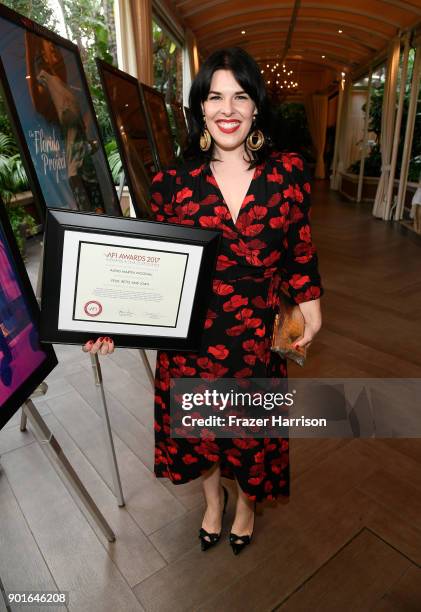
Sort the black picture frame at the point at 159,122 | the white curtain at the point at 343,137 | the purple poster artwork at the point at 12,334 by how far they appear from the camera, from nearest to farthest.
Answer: the purple poster artwork at the point at 12,334 → the black picture frame at the point at 159,122 → the white curtain at the point at 343,137

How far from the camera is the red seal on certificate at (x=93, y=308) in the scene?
1091 millimetres

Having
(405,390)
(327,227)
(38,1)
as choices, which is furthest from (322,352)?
(327,227)

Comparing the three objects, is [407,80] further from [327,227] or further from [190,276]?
[190,276]

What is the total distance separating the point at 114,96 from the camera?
78.1 inches

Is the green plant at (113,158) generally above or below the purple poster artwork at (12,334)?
above

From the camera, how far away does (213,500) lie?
1.67 m

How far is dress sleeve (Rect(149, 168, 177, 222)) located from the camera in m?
1.29

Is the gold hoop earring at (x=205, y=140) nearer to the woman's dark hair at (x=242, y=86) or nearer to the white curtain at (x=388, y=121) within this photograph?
the woman's dark hair at (x=242, y=86)

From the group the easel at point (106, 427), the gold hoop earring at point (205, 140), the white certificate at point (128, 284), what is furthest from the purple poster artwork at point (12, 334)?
the gold hoop earring at point (205, 140)

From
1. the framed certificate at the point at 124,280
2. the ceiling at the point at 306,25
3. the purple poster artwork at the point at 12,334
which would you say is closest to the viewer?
the purple poster artwork at the point at 12,334

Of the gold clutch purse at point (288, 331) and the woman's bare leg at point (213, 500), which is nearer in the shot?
the gold clutch purse at point (288, 331)

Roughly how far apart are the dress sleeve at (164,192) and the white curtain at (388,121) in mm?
7548

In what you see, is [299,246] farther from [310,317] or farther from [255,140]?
[255,140]

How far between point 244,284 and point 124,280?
1.26ft
